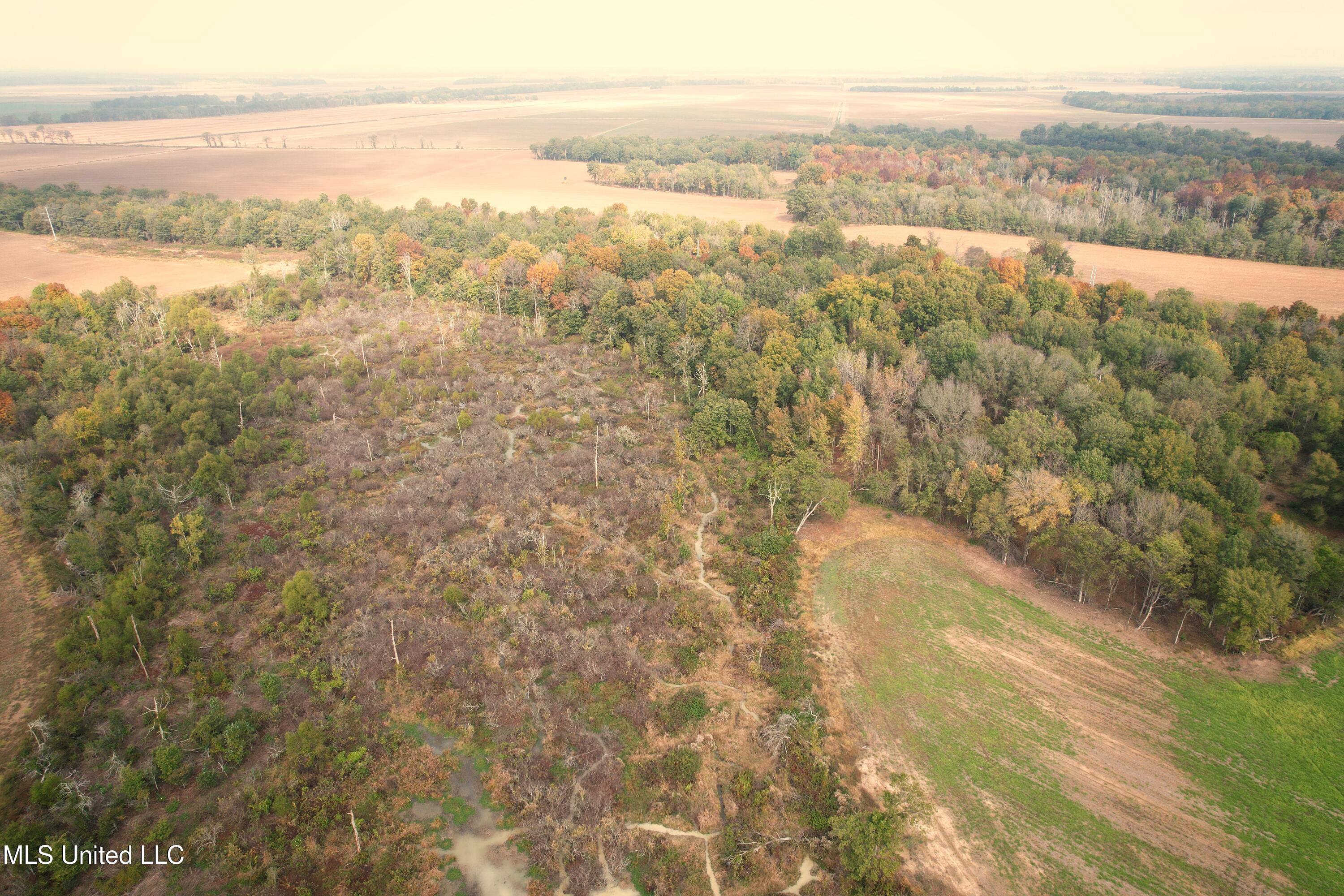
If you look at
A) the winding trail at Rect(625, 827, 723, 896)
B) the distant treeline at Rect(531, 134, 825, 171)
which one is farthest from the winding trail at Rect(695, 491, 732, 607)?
the distant treeline at Rect(531, 134, 825, 171)

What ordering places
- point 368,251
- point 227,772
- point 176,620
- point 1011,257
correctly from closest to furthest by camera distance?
point 227,772, point 176,620, point 1011,257, point 368,251

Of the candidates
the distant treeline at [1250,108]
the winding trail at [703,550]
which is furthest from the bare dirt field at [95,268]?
the distant treeline at [1250,108]

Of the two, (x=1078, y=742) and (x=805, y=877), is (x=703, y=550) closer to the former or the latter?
(x=805, y=877)

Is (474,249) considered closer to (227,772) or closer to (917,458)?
(917,458)

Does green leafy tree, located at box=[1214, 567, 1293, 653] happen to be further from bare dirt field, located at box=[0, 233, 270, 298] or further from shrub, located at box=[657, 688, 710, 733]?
bare dirt field, located at box=[0, 233, 270, 298]

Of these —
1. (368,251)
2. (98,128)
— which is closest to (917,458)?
(368,251)
